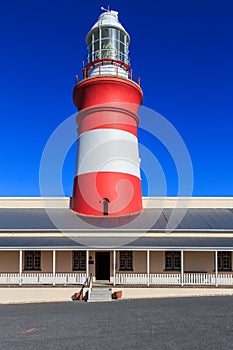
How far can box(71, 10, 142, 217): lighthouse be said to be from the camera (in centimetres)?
1972

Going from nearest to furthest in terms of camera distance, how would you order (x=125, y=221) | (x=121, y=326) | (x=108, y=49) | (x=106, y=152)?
(x=121, y=326) < (x=125, y=221) < (x=106, y=152) < (x=108, y=49)

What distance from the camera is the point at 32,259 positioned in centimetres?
1873

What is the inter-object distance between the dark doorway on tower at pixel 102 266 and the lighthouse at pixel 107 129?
7.15ft

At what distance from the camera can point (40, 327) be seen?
1012cm

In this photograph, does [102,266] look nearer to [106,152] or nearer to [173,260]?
[173,260]

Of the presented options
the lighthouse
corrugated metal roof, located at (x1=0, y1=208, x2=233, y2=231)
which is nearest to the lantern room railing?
the lighthouse

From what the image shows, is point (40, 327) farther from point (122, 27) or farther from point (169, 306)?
point (122, 27)

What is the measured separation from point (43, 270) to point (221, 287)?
27.9ft

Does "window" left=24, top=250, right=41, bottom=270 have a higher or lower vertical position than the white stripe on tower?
lower

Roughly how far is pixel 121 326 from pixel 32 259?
980 cm

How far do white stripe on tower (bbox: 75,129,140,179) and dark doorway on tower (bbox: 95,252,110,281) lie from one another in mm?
4353

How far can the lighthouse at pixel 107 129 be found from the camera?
19719 mm

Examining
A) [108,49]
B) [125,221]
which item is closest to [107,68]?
[108,49]

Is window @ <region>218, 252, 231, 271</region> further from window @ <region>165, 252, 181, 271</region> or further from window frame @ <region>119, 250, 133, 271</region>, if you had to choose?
window frame @ <region>119, 250, 133, 271</region>
